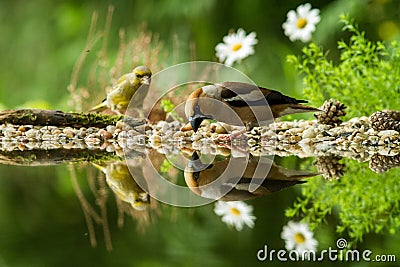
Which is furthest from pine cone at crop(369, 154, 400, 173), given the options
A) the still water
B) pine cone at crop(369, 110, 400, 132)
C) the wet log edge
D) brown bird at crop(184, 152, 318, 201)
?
the wet log edge

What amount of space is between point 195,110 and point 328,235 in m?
1.37

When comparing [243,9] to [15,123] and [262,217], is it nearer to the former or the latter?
[15,123]

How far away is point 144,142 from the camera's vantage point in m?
2.70

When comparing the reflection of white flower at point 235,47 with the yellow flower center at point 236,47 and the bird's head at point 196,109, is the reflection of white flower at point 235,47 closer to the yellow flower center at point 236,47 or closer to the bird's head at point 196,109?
the yellow flower center at point 236,47

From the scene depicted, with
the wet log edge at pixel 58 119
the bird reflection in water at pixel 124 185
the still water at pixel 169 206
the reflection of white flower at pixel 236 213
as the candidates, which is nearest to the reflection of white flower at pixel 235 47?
the wet log edge at pixel 58 119

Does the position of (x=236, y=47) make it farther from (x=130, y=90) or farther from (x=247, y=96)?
(x=247, y=96)

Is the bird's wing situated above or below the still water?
above

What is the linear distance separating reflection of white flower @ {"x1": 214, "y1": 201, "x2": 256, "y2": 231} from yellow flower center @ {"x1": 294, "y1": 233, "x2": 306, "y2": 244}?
87 mm

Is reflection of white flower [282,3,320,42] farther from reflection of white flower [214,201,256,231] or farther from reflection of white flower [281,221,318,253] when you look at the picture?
reflection of white flower [281,221,318,253]

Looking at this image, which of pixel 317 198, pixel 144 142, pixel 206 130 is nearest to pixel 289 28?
pixel 206 130

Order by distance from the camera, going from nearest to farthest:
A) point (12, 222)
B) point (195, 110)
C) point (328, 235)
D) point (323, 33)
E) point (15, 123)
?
point (328, 235)
point (12, 222)
point (195, 110)
point (15, 123)
point (323, 33)

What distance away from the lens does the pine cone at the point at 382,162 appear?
1707 mm

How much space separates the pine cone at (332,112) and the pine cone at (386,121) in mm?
188

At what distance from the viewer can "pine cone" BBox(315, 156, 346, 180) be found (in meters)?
1.64
